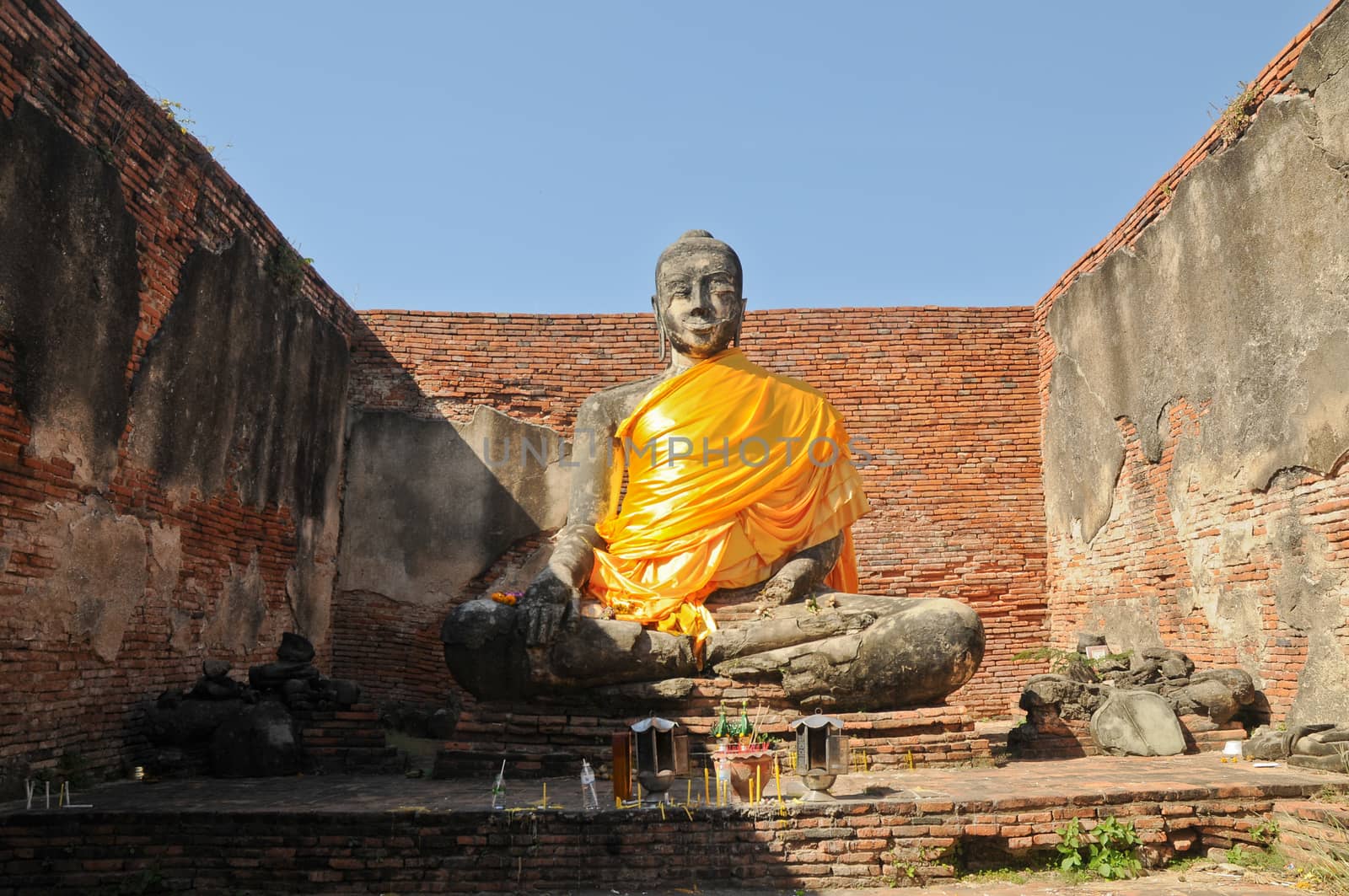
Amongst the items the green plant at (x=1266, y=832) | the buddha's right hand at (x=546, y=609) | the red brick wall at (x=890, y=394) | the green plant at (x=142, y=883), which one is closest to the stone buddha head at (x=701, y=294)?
the buddha's right hand at (x=546, y=609)

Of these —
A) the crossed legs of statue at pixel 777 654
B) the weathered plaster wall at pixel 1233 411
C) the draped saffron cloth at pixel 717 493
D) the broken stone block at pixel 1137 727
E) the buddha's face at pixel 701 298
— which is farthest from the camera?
the buddha's face at pixel 701 298

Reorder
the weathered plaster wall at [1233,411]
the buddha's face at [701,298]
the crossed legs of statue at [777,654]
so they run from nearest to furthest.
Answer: the crossed legs of statue at [777,654] < the weathered plaster wall at [1233,411] < the buddha's face at [701,298]

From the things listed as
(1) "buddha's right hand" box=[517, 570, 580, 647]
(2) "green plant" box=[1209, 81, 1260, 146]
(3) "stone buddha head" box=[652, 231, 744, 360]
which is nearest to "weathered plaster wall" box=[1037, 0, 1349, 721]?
(2) "green plant" box=[1209, 81, 1260, 146]

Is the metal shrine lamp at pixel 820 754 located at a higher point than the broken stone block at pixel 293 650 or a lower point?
lower

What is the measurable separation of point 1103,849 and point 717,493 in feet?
10.4

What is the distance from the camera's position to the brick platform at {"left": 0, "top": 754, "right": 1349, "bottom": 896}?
4.33 meters

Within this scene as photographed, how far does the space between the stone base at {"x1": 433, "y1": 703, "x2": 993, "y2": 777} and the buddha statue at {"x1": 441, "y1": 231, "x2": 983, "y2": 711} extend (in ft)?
0.70

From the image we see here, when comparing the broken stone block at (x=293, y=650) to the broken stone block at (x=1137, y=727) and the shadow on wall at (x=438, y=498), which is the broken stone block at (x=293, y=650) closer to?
the shadow on wall at (x=438, y=498)

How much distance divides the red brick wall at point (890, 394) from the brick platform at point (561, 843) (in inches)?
221

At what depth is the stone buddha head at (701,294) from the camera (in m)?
7.38

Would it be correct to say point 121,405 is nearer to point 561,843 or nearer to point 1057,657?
point 561,843

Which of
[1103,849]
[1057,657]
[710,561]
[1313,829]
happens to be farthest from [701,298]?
[1057,657]

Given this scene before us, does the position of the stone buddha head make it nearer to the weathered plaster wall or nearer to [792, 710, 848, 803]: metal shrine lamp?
the weathered plaster wall

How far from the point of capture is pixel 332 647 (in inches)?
397
